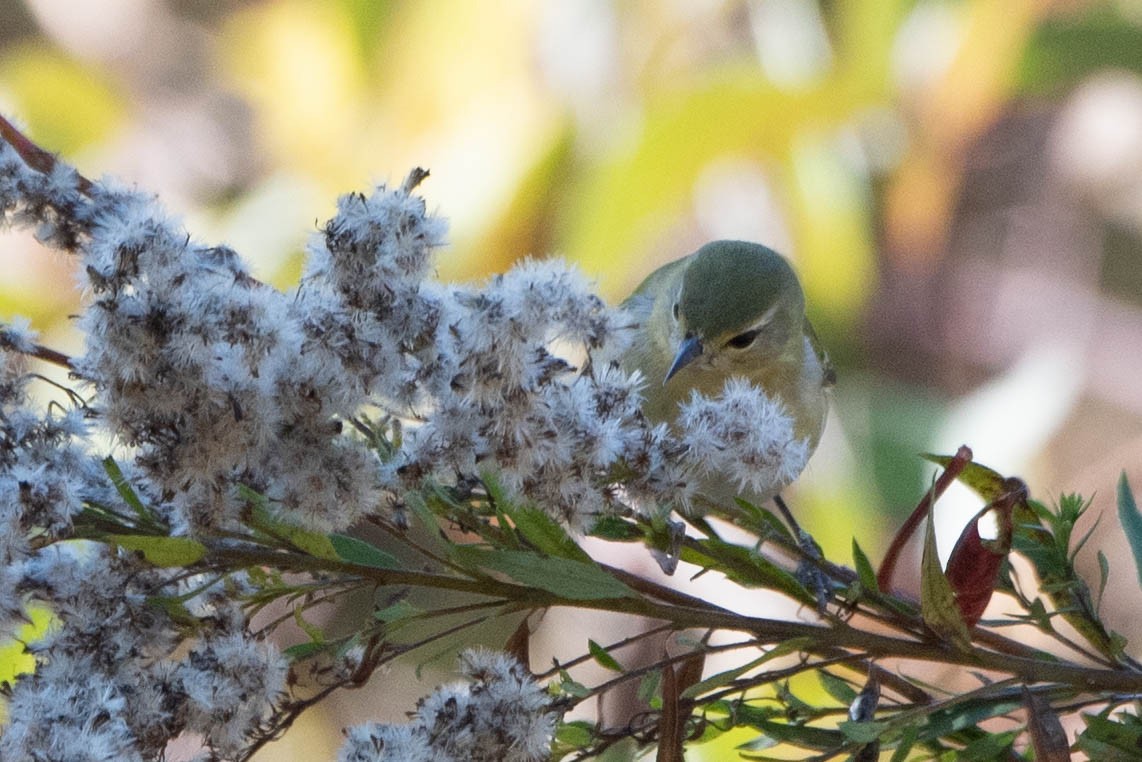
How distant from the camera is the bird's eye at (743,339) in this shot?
1624 mm

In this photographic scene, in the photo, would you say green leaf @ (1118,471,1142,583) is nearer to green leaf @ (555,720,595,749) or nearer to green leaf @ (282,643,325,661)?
green leaf @ (555,720,595,749)

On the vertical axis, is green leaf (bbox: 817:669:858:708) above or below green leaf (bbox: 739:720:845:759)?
above

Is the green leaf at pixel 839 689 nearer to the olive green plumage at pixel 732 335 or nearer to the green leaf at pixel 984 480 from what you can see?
the green leaf at pixel 984 480

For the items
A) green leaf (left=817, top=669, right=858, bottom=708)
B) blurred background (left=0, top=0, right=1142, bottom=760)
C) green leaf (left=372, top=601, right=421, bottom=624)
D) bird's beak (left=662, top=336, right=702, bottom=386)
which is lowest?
green leaf (left=372, top=601, right=421, bottom=624)

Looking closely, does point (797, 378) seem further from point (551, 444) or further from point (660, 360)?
point (551, 444)

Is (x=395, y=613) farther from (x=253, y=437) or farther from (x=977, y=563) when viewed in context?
(x=977, y=563)

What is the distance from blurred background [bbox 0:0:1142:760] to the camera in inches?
123

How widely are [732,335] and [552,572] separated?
37.4 inches

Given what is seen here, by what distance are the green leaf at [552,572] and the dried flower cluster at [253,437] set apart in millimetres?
41

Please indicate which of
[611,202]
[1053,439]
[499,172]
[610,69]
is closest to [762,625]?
[611,202]

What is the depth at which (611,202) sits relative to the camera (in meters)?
3.00

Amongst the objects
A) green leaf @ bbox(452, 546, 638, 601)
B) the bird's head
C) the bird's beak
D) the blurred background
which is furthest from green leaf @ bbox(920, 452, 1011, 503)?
the blurred background

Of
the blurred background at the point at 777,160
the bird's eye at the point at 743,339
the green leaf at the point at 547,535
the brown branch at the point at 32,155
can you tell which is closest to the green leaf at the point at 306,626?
the green leaf at the point at 547,535

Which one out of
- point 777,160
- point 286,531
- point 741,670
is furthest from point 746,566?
point 777,160
